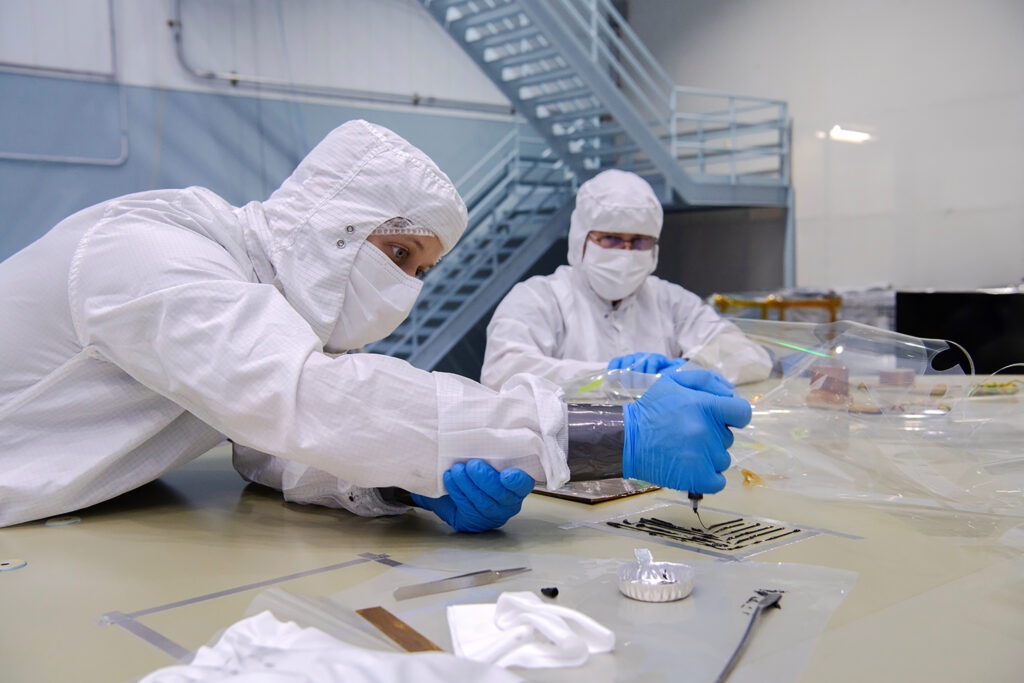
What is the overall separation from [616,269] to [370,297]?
1373 mm

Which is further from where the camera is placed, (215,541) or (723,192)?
(723,192)

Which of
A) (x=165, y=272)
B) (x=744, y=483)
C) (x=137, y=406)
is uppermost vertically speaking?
(x=165, y=272)

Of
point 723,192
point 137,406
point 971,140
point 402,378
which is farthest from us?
point 723,192

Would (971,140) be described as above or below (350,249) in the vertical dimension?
above

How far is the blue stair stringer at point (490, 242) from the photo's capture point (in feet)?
12.8

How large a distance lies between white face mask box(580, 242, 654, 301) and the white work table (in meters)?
1.28

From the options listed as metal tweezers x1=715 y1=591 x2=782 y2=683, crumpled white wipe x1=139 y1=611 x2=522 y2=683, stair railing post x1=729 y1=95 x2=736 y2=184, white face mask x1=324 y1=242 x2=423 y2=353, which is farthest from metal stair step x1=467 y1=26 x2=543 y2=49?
crumpled white wipe x1=139 y1=611 x2=522 y2=683

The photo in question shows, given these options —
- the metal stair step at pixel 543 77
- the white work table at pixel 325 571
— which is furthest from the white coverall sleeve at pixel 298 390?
the metal stair step at pixel 543 77

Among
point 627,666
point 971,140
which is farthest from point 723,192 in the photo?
point 627,666

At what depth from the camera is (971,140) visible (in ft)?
12.9

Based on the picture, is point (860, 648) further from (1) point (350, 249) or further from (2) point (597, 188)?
(2) point (597, 188)

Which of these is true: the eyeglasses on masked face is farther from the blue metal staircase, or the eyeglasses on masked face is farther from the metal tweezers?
the metal tweezers

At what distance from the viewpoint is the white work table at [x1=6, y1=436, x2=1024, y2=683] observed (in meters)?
0.68

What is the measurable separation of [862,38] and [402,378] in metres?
4.22
